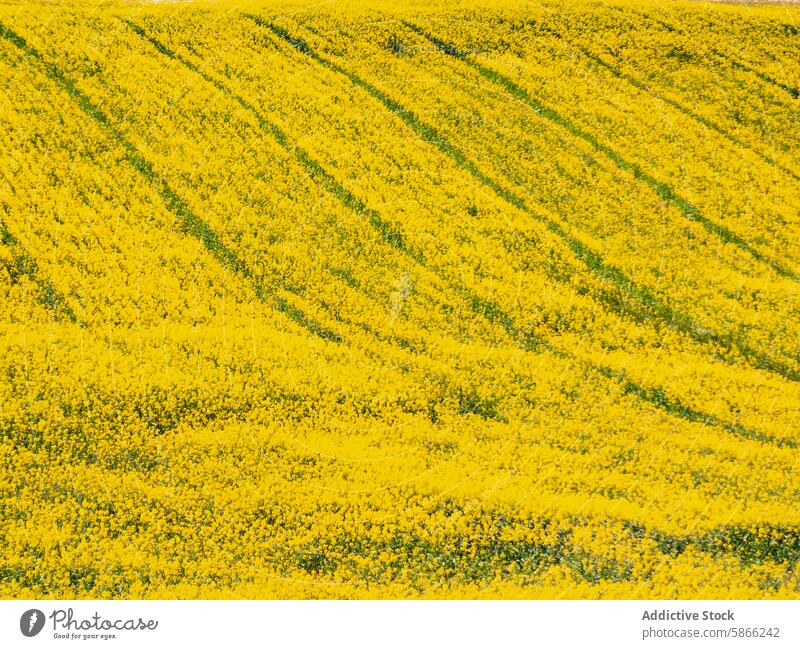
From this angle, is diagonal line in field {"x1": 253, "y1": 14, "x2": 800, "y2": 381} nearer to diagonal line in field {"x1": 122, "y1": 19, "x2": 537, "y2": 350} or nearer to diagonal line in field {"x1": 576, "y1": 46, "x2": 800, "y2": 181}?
diagonal line in field {"x1": 122, "y1": 19, "x2": 537, "y2": 350}

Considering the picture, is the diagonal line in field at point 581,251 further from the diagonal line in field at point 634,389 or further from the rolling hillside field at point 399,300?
the diagonal line in field at point 634,389

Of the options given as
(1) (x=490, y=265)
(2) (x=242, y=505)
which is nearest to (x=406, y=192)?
(1) (x=490, y=265)

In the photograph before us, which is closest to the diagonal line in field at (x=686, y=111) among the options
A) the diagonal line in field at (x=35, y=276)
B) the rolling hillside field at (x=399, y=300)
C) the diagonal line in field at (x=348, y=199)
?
the rolling hillside field at (x=399, y=300)

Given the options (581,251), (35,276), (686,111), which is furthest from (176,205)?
(686,111)

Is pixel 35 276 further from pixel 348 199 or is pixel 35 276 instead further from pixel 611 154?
pixel 611 154

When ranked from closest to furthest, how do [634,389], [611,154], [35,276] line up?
[634,389], [35,276], [611,154]

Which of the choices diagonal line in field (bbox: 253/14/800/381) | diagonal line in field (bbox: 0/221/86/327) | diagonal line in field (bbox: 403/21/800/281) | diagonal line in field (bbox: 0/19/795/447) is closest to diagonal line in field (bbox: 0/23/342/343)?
diagonal line in field (bbox: 0/19/795/447)
